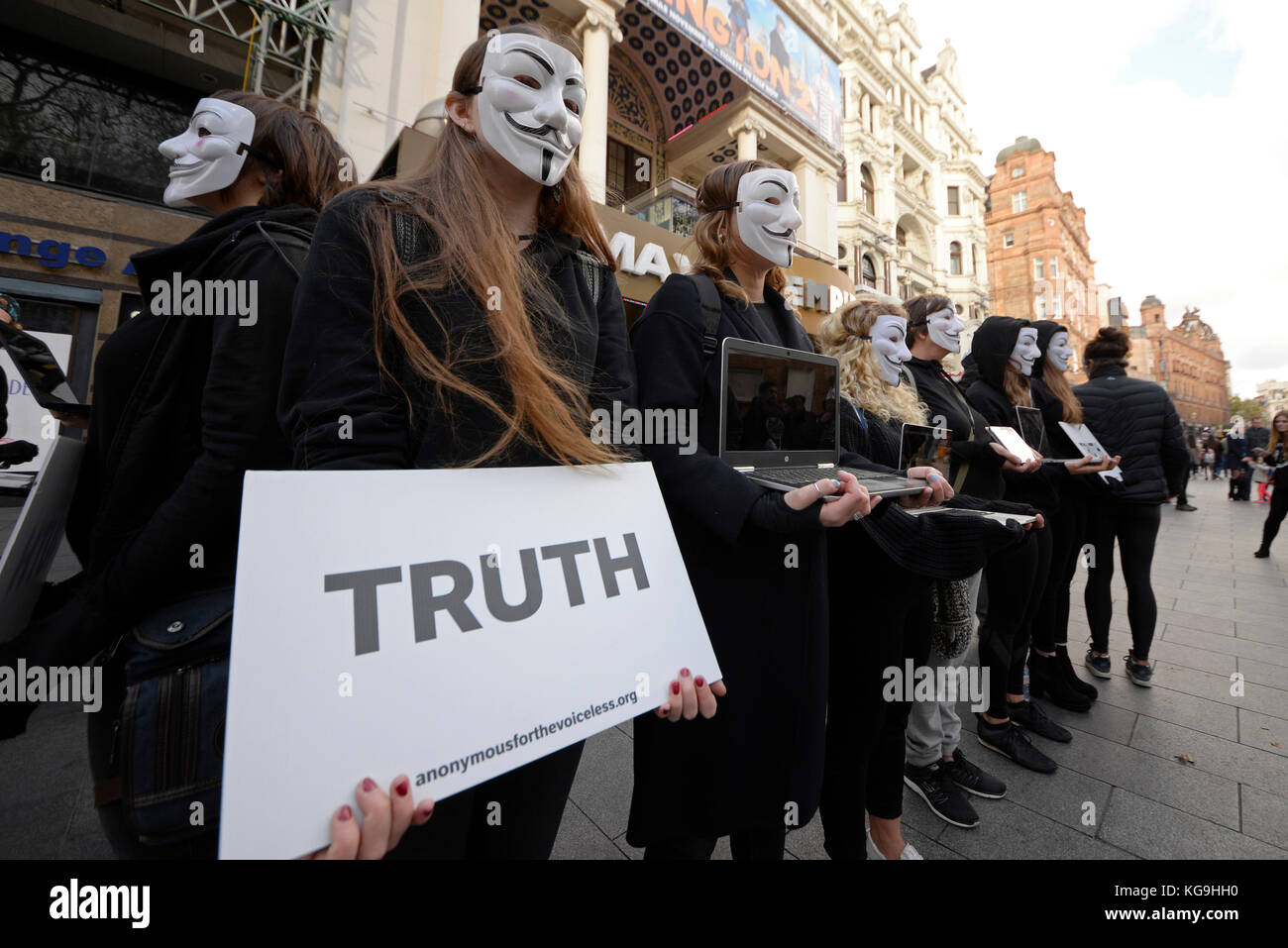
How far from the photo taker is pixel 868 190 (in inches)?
790

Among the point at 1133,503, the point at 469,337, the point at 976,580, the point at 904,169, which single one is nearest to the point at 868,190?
the point at 904,169

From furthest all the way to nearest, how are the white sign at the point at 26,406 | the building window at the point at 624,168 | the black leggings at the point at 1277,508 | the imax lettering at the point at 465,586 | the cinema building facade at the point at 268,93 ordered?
1. the building window at the point at 624,168
2. the black leggings at the point at 1277,508
3. the cinema building facade at the point at 268,93
4. the white sign at the point at 26,406
5. the imax lettering at the point at 465,586

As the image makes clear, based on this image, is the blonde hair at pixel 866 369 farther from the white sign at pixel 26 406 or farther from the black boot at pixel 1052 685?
the white sign at pixel 26 406

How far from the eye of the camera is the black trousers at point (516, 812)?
0.97 m

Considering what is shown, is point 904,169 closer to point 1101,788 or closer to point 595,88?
point 595,88

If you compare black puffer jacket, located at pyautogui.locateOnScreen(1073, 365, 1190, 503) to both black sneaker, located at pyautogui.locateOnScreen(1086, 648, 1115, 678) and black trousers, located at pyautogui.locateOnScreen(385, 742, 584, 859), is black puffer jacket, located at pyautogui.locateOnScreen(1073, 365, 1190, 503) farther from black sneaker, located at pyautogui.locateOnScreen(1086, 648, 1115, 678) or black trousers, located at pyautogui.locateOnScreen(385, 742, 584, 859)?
black trousers, located at pyautogui.locateOnScreen(385, 742, 584, 859)

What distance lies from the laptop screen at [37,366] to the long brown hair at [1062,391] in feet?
14.6

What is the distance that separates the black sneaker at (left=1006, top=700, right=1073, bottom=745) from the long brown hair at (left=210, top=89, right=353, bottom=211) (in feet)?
11.7

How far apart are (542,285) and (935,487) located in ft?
3.96

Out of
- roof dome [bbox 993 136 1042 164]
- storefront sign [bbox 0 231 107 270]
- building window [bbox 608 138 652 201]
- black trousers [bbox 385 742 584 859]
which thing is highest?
roof dome [bbox 993 136 1042 164]

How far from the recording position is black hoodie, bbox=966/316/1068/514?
2.77 m

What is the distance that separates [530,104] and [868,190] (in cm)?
2321

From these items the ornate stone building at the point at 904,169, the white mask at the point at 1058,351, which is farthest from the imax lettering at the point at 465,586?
the ornate stone building at the point at 904,169

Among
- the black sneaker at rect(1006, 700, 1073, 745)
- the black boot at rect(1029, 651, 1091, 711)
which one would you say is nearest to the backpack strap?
the black sneaker at rect(1006, 700, 1073, 745)
